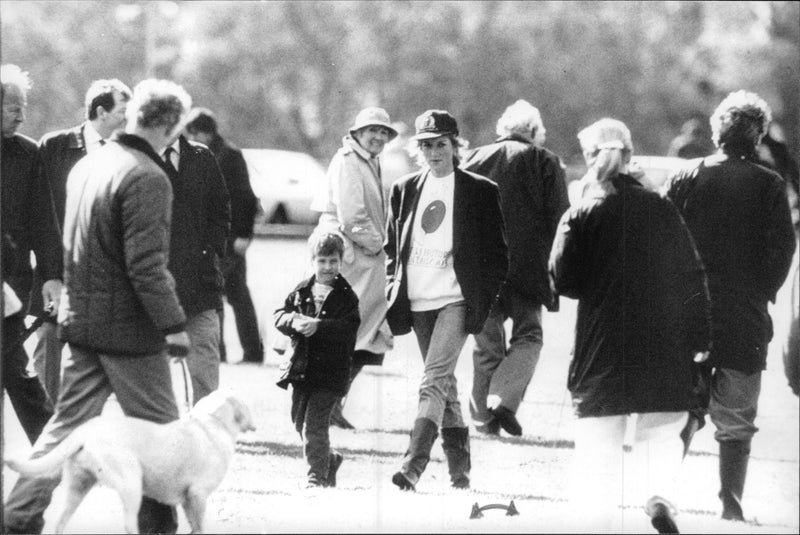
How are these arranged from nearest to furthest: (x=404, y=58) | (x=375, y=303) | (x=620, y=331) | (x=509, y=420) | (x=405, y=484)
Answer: (x=620, y=331), (x=405, y=484), (x=375, y=303), (x=509, y=420), (x=404, y=58)

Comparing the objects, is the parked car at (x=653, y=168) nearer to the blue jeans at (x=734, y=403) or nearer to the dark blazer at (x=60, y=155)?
the blue jeans at (x=734, y=403)

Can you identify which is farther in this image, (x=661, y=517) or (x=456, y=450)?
(x=456, y=450)

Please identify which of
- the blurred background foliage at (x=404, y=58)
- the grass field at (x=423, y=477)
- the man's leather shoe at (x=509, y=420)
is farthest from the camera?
the man's leather shoe at (x=509, y=420)

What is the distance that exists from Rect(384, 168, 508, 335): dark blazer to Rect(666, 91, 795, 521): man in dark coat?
2.91 ft

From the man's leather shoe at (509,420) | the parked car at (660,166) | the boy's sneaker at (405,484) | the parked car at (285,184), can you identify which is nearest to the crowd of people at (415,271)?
the boy's sneaker at (405,484)

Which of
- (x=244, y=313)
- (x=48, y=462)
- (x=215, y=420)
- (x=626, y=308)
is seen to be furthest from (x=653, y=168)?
(x=48, y=462)

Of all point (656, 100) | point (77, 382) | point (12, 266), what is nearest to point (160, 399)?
Result: point (77, 382)

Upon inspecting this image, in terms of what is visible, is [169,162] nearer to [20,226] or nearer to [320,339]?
[20,226]

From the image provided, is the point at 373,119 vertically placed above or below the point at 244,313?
above

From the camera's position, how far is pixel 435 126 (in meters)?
7.23

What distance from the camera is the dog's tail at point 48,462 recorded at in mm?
5691

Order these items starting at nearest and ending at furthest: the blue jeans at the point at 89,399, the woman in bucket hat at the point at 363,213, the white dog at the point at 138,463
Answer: the white dog at the point at 138,463
the blue jeans at the point at 89,399
the woman in bucket hat at the point at 363,213

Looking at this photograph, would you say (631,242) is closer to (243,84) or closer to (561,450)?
(561,450)

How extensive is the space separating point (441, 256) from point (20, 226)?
203cm
